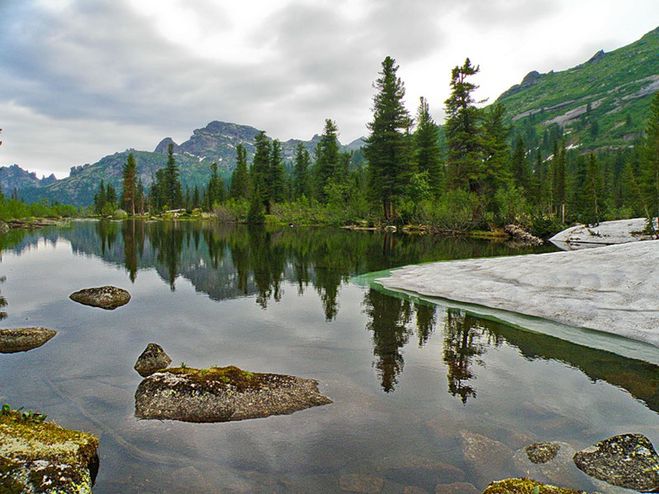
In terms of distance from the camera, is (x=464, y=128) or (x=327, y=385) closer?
(x=327, y=385)

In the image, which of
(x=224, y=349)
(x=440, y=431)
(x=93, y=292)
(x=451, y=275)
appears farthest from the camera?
(x=451, y=275)

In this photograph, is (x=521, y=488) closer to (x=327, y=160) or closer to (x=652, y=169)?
A: (x=652, y=169)

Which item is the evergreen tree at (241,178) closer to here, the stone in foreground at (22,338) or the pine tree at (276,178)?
the pine tree at (276,178)

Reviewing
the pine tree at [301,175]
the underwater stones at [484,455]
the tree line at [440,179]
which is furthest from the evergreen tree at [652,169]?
the pine tree at [301,175]

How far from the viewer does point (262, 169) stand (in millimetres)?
104125

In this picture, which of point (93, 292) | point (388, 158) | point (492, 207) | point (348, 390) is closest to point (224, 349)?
point (348, 390)

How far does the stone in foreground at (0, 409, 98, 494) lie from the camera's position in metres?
5.57

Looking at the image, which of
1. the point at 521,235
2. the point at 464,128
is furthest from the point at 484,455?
the point at 464,128

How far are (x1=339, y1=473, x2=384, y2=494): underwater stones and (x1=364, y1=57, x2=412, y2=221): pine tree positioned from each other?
207ft

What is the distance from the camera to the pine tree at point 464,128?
56188 mm

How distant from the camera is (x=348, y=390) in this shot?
1031 cm

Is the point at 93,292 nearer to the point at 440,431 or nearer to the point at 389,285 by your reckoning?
the point at 389,285

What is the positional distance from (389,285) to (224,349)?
12042 mm

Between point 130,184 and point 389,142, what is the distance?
10575cm
